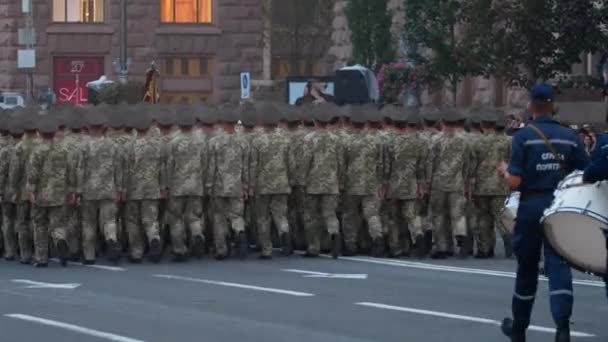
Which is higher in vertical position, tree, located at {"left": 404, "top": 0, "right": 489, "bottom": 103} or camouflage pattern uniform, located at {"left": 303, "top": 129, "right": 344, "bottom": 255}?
tree, located at {"left": 404, "top": 0, "right": 489, "bottom": 103}

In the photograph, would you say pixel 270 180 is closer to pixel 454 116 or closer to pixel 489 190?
pixel 454 116

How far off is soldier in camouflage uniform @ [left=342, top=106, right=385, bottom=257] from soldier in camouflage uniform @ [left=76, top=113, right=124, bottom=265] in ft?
→ 9.81

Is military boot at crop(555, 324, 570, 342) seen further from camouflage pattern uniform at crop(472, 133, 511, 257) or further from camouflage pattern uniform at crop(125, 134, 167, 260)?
camouflage pattern uniform at crop(125, 134, 167, 260)

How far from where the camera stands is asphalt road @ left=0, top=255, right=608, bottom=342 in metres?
15.4

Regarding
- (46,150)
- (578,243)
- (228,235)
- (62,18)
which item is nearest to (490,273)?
(228,235)

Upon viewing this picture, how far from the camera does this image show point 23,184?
2364 cm

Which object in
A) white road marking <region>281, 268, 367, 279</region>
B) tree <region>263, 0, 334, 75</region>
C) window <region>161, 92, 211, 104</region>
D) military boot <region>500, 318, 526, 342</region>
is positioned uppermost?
tree <region>263, 0, 334, 75</region>

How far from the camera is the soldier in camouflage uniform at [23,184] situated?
77.6 feet

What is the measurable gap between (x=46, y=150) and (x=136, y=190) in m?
1.27

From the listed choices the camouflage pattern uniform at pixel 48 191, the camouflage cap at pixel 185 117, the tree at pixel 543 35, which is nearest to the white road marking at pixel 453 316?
the camouflage pattern uniform at pixel 48 191

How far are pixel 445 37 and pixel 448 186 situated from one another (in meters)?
12.3

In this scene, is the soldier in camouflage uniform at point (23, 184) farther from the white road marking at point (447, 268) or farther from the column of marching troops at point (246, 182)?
the white road marking at point (447, 268)

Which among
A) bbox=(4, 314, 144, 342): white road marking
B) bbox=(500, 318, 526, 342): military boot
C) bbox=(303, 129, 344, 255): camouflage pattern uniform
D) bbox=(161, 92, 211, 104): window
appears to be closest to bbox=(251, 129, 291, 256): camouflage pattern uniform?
bbox=(303, 129, 344, 255): camouflage pattern uniform

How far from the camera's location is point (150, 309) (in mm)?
17266
